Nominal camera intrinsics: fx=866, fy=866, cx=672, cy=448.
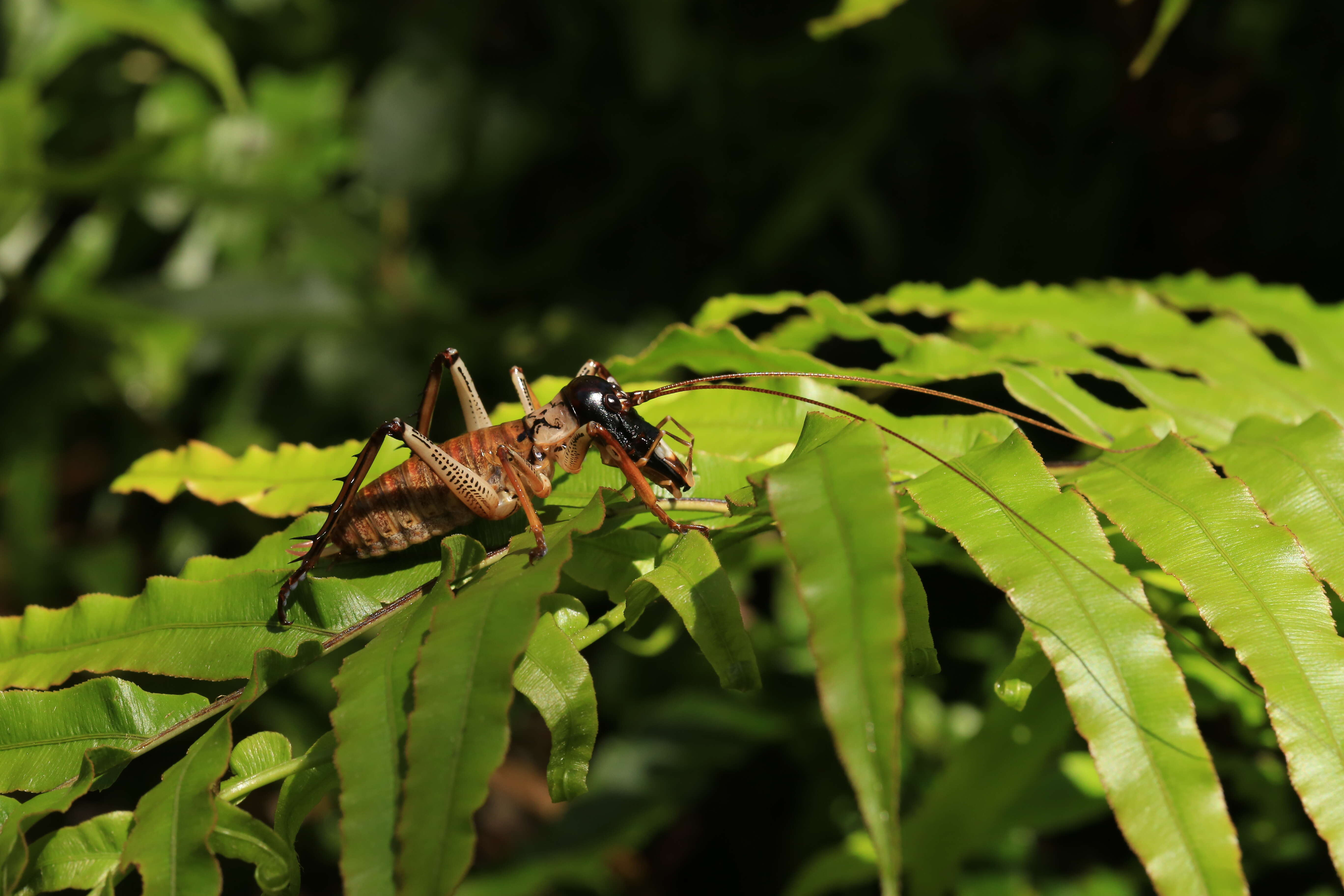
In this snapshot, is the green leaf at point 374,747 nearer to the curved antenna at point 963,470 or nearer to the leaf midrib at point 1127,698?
the curved antenna at point 963,470

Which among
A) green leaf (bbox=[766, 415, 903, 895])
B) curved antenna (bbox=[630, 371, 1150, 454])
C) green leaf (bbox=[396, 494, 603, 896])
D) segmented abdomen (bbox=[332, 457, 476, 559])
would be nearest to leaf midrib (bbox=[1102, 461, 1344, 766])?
curved antenna (bbox=[630, 371, 1150, 454])

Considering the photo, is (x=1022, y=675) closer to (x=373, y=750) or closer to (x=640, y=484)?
(x=640, y=484)

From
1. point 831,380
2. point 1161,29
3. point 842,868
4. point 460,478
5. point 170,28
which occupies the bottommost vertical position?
point 842,868

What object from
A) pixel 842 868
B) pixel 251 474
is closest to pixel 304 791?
pixel 251 474

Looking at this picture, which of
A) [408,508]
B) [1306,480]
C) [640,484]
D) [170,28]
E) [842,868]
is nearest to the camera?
[1306,480]

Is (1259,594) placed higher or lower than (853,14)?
lower

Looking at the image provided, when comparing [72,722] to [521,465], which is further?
[521,465]

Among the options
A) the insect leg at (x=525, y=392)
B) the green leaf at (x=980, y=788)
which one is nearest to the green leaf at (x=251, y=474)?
the insect leg at (x=525, y=392)
